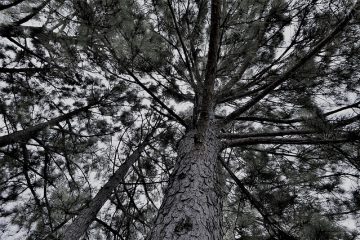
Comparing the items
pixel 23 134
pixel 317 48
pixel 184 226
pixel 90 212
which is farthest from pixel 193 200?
pixel 23 134

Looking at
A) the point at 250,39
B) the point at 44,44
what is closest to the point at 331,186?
the point at 250,39

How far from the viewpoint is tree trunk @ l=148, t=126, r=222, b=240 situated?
1319 millimetres

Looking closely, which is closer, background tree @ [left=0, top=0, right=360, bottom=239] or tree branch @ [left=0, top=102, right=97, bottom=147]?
background tree @ [left=0, top=0, right=360, bottom=239]

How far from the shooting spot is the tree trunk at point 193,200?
1319mm

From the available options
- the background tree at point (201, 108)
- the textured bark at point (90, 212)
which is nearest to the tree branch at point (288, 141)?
the background tree at point (201, 108)

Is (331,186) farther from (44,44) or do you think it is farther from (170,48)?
(44,44)

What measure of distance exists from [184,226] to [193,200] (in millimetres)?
220

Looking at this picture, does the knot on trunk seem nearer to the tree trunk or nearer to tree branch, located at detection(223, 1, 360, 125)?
the tree trunk

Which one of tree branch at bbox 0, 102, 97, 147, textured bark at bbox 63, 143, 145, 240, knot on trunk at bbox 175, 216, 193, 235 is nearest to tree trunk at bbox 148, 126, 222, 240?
knot on trunk at bbox 175, 216, 193, 235

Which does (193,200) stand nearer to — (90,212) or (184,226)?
(184,226)

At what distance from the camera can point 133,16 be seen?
9.89ft

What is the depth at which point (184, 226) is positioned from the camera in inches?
52.0

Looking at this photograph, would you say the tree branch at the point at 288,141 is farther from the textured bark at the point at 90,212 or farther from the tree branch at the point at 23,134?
the tree branch at the point at 23,134

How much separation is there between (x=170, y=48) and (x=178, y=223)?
262 cm
